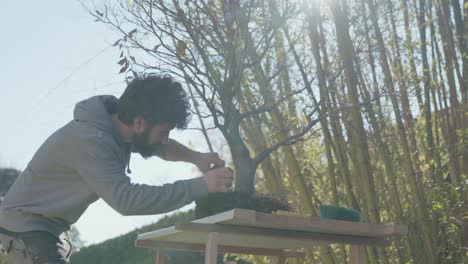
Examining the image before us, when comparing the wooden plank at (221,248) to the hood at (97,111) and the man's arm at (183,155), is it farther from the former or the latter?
the hood at (97,111)

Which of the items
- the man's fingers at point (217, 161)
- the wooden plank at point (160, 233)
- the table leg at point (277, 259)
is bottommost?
the table leg at point (277, 259)

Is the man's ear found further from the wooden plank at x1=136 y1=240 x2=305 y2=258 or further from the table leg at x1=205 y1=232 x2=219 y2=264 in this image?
the wooden plank at x1=136 y1=240 x2=305 y2=258

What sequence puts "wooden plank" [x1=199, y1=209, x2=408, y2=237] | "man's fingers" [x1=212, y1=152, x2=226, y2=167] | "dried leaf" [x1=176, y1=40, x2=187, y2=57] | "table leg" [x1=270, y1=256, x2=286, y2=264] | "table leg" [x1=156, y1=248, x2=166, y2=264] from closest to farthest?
"wooden plank" [x1=199, y1=209, x2=408, y2=237] → "man's fingers" [x1=212, y1=152, x2=226, y2=167] → "dried leaf" [x1=176, y1=40, x2=187, y2=57] → "table leg" [x1=156, y1=248, x2=166, y2=264] → "table leg" [x1=270, y1=256, x2=286, y2=264]

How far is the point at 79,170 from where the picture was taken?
6.16ft

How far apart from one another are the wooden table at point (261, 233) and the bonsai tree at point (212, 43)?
0.73ft

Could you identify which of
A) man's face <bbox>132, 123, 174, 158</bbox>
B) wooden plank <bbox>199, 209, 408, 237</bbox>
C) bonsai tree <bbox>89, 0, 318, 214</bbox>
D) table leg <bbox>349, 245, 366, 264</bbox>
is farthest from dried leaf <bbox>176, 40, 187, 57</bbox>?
table leg <bbox>349, 245, 366, 264</bbox>

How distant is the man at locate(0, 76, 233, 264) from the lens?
1897 mm

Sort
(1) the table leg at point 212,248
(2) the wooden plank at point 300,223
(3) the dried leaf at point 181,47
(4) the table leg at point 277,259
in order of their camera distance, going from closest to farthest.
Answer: (2) the wooden plank at point 300,223, (1) the table leg at point 212,248, (3) the dried leaf at point 181,47, (4) the table leg at point 277,259

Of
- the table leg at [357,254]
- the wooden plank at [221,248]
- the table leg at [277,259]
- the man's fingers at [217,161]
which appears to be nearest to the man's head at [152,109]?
the man's fingers at [217,161]

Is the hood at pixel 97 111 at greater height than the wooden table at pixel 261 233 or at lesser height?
greater

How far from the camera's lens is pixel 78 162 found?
189 centimetres

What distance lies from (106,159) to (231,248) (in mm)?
Result: 787

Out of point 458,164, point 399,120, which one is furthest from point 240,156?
point 458,164

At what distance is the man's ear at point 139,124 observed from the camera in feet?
6.45
